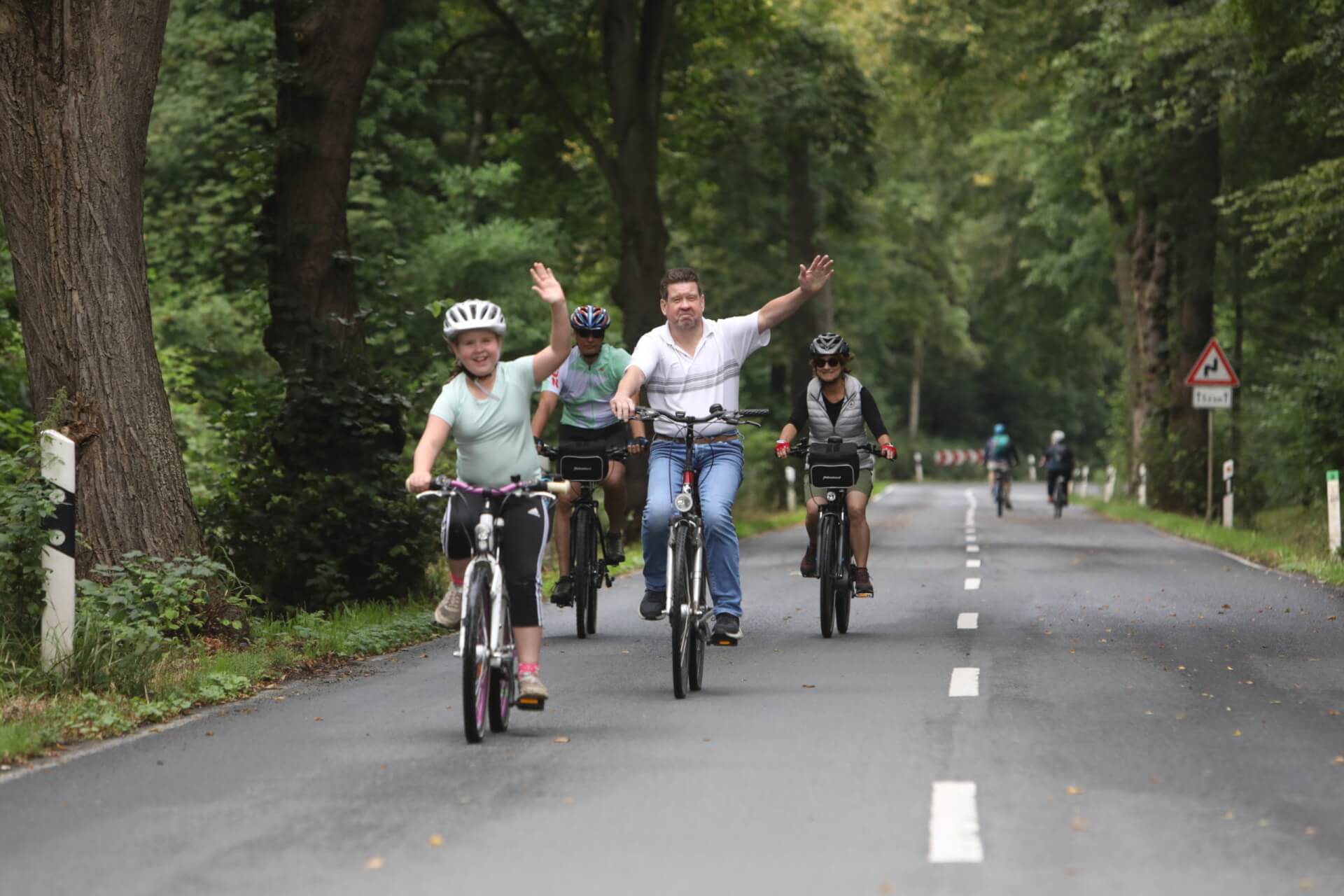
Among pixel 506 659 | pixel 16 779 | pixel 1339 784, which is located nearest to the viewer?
pixel 1339 784

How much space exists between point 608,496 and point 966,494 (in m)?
42.7

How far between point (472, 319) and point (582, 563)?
4.45 metres

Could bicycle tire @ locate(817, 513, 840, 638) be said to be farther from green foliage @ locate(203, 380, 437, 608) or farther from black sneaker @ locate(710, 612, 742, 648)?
green foliage @ locate(203, 380, 437, 608)

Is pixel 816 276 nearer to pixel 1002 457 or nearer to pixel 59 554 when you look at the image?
pixel 59 554

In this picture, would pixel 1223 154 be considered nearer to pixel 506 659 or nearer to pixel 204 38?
pixel 204 38

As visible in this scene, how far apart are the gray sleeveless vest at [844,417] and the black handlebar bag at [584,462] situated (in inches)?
53.5

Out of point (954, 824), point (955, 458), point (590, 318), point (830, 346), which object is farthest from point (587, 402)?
point (955, 458)

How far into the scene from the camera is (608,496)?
12.9m

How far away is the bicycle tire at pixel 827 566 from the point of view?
11664mm

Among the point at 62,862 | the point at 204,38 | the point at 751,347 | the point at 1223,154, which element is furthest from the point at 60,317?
the point at 1223,154

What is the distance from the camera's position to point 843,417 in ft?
39.3

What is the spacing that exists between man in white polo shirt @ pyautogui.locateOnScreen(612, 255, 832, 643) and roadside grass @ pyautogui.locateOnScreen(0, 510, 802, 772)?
221 centimetres

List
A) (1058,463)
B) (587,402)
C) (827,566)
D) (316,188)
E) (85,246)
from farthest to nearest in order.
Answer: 1. (1058,463)
2. (316,188)
3. (587,402)
4. (827,566)
5. (85,246)

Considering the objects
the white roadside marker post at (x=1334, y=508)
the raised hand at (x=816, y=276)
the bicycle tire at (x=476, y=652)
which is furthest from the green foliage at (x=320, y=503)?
the white roadside marker post at (x=1334, y=508)
